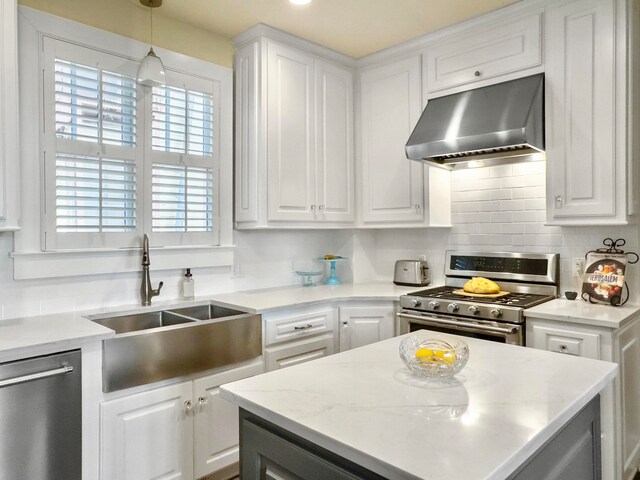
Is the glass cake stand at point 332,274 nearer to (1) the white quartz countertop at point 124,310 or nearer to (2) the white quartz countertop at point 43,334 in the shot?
(1) the white quartz countertop at point 124,310

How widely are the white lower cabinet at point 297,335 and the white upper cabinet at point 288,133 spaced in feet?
2.13

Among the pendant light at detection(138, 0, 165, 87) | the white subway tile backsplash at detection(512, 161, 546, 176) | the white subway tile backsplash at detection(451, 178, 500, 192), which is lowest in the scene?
the white subway tile backsplash at detection(451, 178, 500, 192)

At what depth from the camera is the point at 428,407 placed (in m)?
1.10

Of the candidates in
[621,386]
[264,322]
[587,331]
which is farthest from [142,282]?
[621,386]

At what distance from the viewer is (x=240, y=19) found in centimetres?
290

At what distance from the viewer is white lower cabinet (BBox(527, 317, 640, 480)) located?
223 cm

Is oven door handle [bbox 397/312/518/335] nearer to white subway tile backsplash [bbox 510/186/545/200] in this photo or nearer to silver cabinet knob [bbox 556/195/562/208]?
silver cabinet knob [bbox 556/195/562/208]

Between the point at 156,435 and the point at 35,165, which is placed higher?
the point at 35,165

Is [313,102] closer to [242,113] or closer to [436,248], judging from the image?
[242,113]

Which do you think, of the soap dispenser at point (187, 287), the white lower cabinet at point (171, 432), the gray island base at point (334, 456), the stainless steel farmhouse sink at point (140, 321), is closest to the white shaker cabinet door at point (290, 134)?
the soap dispenser at point (187, 287)

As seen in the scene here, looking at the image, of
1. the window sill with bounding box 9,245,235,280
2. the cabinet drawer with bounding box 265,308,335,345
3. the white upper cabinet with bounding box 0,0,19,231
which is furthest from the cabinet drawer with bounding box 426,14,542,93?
the white upper cabinet with bounding box 0,0,19,231

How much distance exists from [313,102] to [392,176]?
2.61 feet

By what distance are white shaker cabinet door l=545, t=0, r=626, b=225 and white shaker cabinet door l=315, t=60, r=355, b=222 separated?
4.72 ft

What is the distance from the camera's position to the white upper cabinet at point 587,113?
2.41 metres
